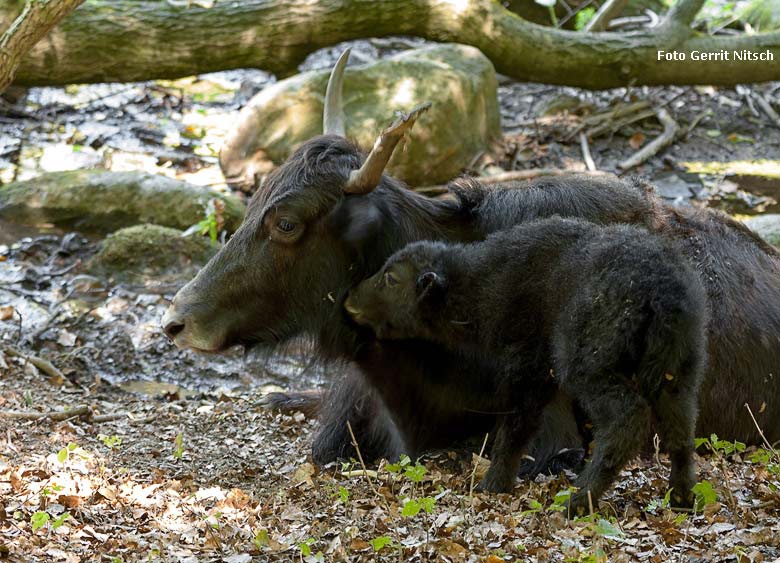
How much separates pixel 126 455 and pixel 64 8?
278cm

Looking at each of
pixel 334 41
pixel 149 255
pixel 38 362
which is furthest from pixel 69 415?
pixel 334 41

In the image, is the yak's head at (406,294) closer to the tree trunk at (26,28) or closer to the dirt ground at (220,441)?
the dirt ground at (220,441)

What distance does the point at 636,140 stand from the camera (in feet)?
43.1

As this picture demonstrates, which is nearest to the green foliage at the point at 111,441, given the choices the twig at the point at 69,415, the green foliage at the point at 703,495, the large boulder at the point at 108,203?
the twig at the point at 69,415

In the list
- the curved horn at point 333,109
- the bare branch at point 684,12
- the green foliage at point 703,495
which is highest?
the curved horn at point 333,109

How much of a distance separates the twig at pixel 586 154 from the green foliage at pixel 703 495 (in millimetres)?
7807

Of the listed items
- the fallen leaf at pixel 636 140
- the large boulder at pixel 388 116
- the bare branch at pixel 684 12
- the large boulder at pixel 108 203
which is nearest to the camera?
the large boulder at pixel 108 203

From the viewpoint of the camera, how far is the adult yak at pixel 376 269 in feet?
18.5

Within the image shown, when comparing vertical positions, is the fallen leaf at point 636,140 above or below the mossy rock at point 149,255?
above

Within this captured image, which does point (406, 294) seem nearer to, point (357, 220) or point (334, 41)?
point (357, 220)

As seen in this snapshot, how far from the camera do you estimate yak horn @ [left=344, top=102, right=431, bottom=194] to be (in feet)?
16.5

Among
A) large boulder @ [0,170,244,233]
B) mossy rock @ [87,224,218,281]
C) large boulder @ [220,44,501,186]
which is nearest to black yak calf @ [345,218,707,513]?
mossy rock @ [87,224,218,281]

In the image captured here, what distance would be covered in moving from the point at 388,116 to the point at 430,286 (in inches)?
257

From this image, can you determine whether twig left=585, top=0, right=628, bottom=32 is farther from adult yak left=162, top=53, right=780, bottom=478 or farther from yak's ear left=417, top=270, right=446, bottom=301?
yak's ear left=417, top=270, right=446, bottom=301
